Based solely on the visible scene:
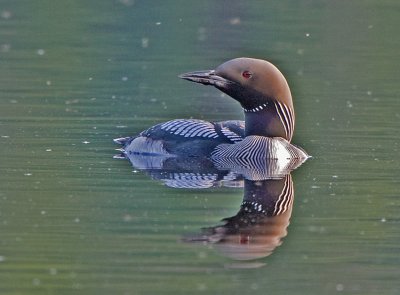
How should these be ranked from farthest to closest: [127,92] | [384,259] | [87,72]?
1. [87,72]
2. [127,92]
3. [384,259]

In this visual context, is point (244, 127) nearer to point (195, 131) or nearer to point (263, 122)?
point (263, 122)

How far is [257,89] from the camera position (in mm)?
11648

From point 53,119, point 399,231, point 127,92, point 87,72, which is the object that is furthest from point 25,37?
point 399,231

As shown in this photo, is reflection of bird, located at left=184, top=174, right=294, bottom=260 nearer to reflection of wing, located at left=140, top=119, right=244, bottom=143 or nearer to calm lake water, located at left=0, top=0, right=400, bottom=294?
calm lake water, located at left=0, top=0, right=400, bottom=294

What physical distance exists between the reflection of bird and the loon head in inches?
52.7

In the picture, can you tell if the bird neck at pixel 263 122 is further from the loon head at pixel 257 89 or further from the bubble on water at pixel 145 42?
the bubble on water at pixel 145 42

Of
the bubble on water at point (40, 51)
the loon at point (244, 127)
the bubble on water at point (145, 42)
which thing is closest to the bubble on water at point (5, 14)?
the bubble on water at point (145, 42)

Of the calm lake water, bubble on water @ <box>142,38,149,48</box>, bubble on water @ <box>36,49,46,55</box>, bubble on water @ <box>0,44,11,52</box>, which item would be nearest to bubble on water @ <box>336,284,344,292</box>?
the calm lake water

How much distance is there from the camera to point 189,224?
8836mm

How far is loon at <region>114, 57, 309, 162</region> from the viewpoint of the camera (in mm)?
11594

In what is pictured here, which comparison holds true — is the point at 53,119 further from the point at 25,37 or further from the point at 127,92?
the point at 25,37

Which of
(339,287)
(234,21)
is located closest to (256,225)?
(339,287)

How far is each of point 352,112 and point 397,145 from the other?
1.88 metres

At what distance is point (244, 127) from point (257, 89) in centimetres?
44
